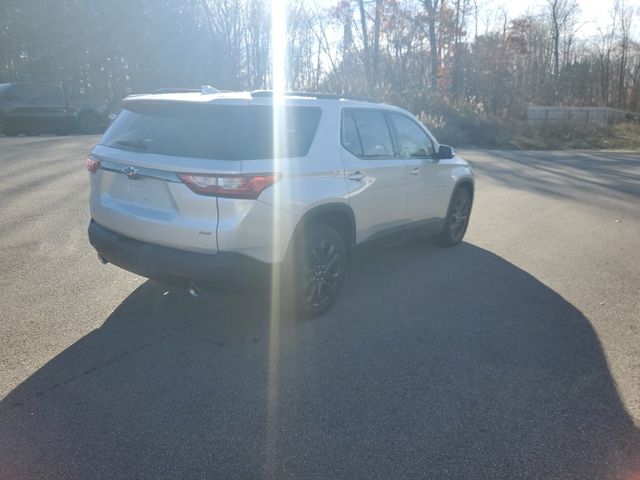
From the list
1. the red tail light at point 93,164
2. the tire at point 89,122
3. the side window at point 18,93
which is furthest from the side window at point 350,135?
the tire at point 89,122

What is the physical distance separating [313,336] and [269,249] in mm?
790

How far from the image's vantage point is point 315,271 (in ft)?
14.6

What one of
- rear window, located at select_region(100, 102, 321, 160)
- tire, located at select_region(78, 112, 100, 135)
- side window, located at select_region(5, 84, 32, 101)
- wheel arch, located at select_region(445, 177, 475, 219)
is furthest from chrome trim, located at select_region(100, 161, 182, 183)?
tire, located at select_region(78, 112, 100, 135)

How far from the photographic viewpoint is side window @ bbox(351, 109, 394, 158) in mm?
4992

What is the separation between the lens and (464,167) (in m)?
6.83

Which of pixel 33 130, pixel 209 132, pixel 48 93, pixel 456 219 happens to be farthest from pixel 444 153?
pixel 48 93

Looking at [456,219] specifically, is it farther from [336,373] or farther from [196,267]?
[196,267]

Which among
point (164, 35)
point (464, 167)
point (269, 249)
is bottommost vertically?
point (269, 249)

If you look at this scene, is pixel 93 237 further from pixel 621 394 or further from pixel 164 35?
pixel 164 35

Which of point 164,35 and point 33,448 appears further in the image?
point 164,35

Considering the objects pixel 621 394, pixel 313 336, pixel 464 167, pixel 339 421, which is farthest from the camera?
pixel 464 167

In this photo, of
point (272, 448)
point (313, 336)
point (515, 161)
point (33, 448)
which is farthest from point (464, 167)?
point (515, 161)

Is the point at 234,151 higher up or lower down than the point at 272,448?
higher up

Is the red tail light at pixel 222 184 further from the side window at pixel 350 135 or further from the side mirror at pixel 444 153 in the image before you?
the side mirror at pixel 444 153
